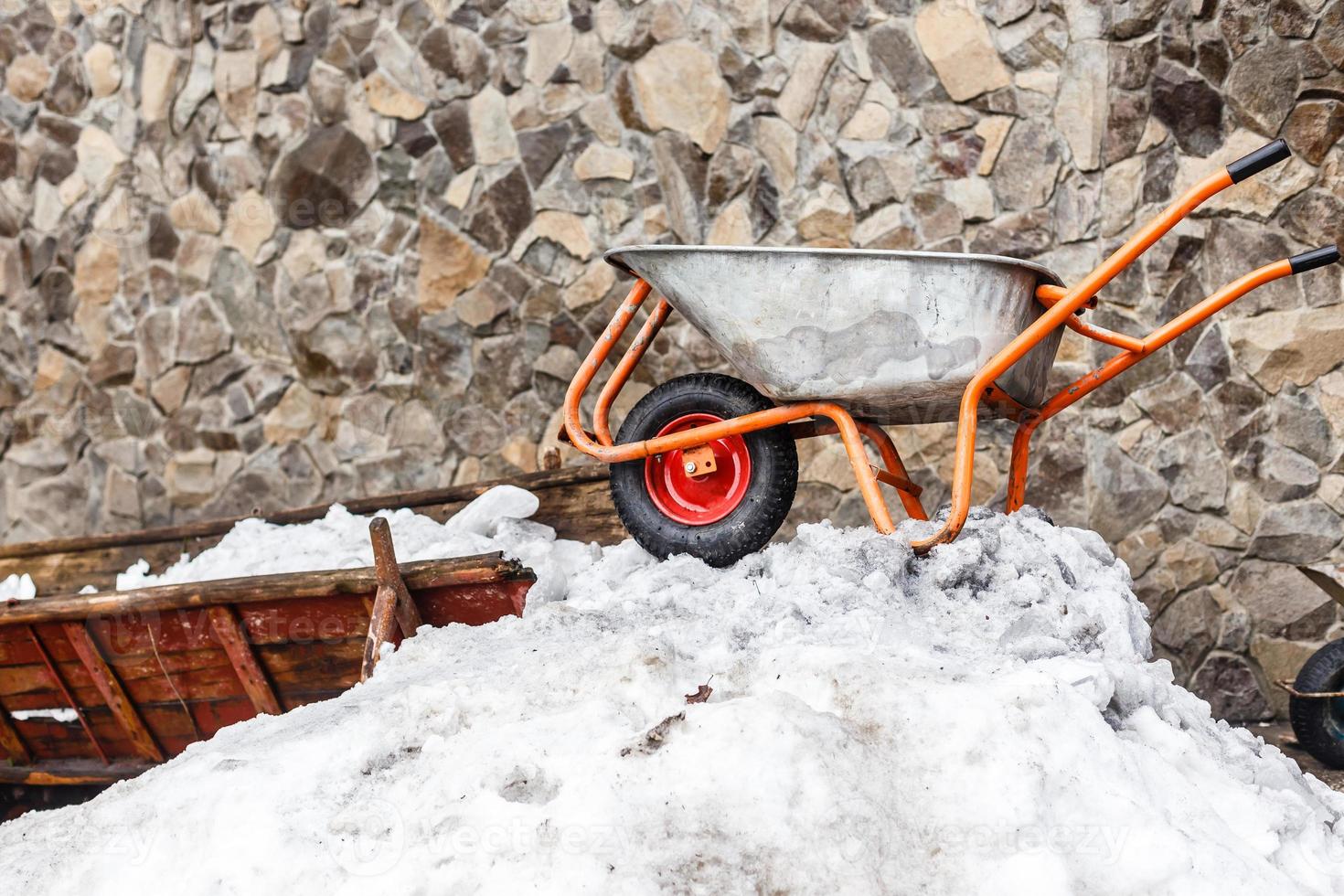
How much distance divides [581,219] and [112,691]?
2895 millimetres

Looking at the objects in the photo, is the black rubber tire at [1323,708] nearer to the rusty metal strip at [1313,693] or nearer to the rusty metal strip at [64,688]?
the rusty metal strip at [1313,693]

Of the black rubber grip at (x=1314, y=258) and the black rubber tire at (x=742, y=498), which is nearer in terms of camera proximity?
the black rubber grip at (x=1314, y=258)

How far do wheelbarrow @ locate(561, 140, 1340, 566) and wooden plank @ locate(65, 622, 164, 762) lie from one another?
4.79 feet

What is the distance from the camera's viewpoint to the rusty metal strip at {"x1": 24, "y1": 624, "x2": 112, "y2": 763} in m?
3.24

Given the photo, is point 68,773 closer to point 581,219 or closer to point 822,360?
point 822,360

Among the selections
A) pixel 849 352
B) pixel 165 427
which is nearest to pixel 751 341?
pixel 849 352

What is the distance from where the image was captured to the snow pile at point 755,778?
6.02 ft

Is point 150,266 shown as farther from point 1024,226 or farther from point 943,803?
point 943,803

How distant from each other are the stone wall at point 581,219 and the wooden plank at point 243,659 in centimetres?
234

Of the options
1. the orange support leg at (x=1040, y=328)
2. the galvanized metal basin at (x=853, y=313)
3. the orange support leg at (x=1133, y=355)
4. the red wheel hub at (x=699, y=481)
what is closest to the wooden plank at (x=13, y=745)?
the red wheel hub at (x=699, y=481)

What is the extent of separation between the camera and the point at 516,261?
212 inches

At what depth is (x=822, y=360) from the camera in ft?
9.29

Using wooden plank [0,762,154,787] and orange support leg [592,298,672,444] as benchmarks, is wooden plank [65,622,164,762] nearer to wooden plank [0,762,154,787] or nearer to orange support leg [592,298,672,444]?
wooden plank [0,762,154,787]

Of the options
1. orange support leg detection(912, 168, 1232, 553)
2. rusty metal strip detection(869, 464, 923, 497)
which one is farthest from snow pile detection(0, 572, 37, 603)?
orange support leg detection(912, 168, 1232, 553)
